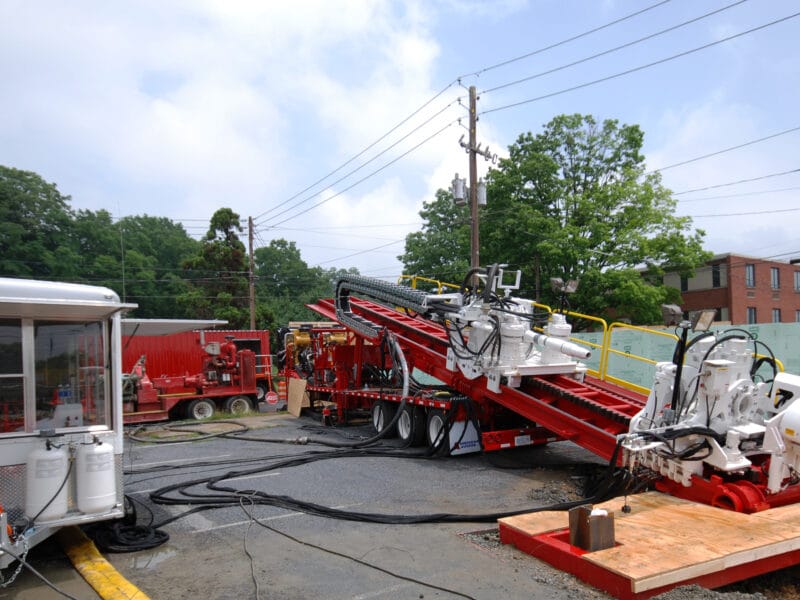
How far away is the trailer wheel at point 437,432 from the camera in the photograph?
9.94 meters

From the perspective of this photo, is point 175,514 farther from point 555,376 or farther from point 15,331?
point 555,376

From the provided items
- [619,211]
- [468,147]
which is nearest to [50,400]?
[468,147]

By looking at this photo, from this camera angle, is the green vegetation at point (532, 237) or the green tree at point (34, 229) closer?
the green vegetation at point (532, 237)

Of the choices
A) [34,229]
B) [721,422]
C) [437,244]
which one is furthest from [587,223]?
[34,229]

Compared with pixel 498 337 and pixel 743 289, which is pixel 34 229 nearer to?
pixel 498 337

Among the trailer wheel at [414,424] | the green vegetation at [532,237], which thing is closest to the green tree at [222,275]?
the green vegetation at [532,237]

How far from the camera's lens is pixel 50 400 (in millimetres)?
5328

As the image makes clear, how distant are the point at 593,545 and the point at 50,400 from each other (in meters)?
4.85

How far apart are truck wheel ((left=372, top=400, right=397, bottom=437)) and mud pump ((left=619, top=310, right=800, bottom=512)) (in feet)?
19.5

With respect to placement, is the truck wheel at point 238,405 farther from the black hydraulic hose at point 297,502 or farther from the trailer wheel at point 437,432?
the black hydraulic hose at point 297,502

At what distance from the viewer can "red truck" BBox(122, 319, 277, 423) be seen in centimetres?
1639

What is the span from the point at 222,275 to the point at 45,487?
35.0 m

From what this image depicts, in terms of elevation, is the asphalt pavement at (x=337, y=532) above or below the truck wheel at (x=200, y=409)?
above

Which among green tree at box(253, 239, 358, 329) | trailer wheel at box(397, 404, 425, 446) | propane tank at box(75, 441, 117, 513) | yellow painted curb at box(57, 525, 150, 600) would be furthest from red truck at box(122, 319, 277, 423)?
green tree at box(253, 239, 358, 329)
